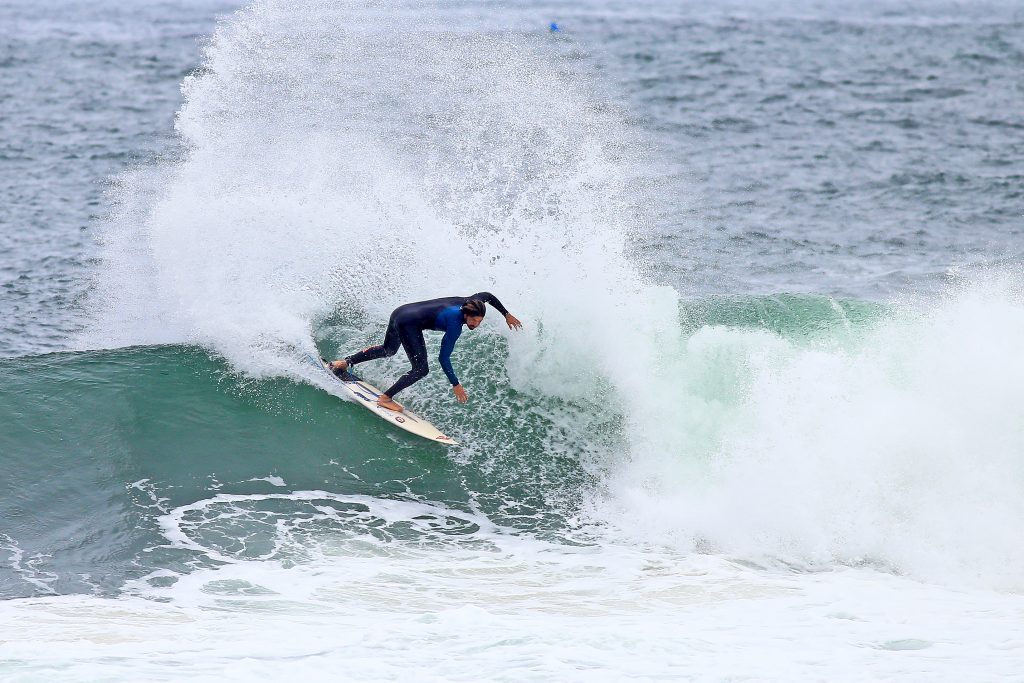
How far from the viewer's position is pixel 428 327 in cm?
1253

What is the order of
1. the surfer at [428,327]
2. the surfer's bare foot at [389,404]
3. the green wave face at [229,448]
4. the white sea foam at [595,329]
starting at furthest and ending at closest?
1. the surfer's bare foot at [389,404]
2. the surfer at [428,327]
3. the white sea foam at [595,329]
4. the green wave face at [229,448]

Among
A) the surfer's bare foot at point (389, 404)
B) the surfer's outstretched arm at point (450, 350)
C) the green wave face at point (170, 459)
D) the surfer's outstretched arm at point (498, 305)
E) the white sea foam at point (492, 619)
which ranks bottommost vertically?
the white sea foam at point (492, 619)

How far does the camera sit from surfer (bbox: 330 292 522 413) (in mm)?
12195

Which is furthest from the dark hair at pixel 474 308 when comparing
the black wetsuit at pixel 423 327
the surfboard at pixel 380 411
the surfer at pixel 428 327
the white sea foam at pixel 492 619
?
the white sea foam at pixel 492 619

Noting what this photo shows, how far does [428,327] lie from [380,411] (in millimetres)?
1166

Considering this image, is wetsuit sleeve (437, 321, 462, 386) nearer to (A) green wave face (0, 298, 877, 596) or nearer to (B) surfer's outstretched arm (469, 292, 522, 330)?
(B) surfer's outstretched arm (469, 292, 522, 330)

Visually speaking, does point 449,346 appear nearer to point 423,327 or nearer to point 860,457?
point 423,327

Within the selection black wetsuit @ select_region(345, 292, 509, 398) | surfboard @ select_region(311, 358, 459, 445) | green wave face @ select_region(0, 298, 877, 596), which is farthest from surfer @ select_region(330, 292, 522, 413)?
green wave face @ select_region(0, 298, 877, 596)

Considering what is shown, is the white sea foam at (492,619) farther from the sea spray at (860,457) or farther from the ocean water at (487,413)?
the sea spray at (860,457)

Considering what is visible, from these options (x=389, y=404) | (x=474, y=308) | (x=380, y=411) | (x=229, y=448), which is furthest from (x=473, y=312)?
(x=229, y=448)

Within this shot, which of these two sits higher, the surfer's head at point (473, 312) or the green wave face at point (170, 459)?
the surfer's head at point (473, 312)

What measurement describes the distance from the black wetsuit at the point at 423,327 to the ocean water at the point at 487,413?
0.76m

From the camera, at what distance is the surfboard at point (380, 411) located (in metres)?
12.7

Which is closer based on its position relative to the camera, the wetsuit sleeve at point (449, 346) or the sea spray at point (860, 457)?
the sea spray at point (860, 457)
